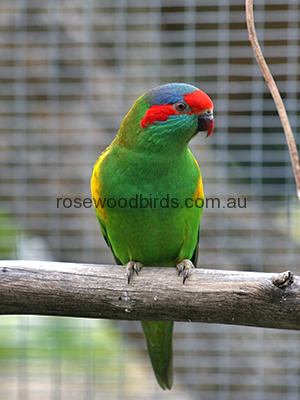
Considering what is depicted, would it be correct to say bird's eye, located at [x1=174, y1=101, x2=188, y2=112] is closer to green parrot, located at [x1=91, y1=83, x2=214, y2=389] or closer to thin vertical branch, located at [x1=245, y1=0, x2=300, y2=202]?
green parrot, located at [x1=91, y1=83, x2=214, y2=389]

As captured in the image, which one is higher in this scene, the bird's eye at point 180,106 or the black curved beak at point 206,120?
the bird's eye at point 180,106

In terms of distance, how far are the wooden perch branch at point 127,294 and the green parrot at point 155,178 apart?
14 centimetres

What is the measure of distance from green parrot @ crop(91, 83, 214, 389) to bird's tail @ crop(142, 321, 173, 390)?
252 mm

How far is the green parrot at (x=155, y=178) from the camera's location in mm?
1262

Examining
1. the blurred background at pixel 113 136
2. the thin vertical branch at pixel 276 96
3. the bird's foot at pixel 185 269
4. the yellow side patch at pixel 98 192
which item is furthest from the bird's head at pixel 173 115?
the blurred background at pixel 113 136

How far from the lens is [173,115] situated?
1.26m

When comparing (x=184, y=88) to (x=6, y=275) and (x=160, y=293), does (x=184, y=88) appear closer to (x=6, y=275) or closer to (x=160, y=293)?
(x=160, y=293)

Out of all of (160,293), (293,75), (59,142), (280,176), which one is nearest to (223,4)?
(293,75)

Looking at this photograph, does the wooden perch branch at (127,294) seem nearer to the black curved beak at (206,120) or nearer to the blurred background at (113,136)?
the black curved beak at (206,120)

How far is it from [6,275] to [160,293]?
39cm

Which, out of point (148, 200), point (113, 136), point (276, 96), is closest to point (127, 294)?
point (148, 200)

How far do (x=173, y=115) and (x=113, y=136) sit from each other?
116cm

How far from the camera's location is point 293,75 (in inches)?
92.7

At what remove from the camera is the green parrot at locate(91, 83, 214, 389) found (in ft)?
4.14
